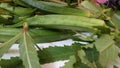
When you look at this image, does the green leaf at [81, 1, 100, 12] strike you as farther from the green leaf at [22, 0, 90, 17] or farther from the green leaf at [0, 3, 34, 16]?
the green leaf at [0, 3, 34, 16]

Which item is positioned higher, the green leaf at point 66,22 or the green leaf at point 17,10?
the green leaf at point 17,10

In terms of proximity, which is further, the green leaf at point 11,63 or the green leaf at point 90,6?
the green leaf at point 90,6

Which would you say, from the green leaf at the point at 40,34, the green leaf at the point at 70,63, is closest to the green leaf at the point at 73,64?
the green leaf at the point at 70,63

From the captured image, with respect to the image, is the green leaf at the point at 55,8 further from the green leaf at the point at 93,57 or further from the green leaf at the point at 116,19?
the green leaf at the point at 93,57

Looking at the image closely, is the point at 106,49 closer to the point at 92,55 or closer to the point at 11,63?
the point at 92,55

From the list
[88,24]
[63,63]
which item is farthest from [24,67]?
[88,24]

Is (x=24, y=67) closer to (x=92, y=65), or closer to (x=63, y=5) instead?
(x=92, y=65)
